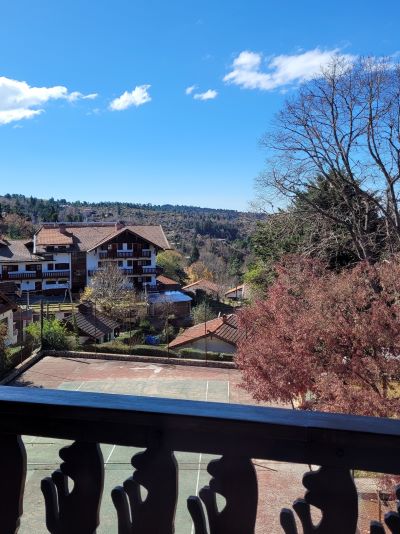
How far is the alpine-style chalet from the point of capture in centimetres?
2931

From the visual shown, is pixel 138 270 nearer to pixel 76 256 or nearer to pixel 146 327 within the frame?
pixel 76 256

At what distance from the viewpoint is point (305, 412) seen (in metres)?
0.87

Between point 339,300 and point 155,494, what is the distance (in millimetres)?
6731

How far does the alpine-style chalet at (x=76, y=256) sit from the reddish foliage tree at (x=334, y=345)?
865 inches

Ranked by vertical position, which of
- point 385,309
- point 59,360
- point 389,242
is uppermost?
point 389,242

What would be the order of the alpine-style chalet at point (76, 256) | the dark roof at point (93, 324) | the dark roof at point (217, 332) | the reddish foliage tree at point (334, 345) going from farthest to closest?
the alpine-style chalet at point (76, 256)
the dark roof at point (93, 324)
the dark roof at point (217, 332)
the reddish foliage tree at point (334, 345)

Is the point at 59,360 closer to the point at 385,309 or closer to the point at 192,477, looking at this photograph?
the point at 385,309

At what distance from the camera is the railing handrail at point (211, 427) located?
2.67 ft

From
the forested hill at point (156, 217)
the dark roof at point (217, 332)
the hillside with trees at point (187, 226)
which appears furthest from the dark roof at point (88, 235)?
the forested hill at point (156, 217)

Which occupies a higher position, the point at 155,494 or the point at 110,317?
the point at 155,494

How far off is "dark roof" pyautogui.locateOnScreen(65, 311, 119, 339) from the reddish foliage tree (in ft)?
43.1

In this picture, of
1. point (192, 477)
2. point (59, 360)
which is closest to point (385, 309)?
point (192, 477)

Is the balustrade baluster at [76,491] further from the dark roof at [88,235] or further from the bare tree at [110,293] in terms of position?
the dark roof at [88,235]

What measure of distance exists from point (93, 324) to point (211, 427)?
2125 cm
